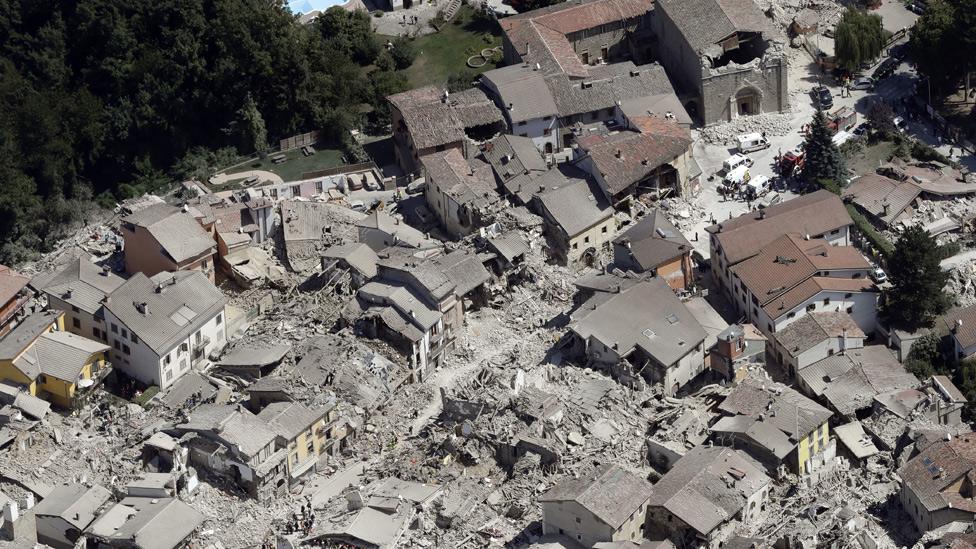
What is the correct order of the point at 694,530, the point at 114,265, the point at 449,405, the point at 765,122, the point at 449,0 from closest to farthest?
the point at 694,530 < the point at 449,405 < the point at 114,265 < the point at 765,122 < the point at 449,0

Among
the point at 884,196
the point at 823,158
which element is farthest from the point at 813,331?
the point at 823,158

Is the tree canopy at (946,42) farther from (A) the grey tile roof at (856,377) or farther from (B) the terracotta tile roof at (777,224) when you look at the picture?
(A) the grey tile roof at (856,377)

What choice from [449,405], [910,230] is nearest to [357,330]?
[449,405]

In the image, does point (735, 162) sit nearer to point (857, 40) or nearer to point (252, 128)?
point (857, 40)

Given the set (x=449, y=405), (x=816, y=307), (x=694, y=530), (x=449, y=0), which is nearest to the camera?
(x=694, y=530)

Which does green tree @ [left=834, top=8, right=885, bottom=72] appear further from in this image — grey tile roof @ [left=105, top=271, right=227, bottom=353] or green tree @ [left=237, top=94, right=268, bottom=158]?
grey tile roof @ [left=105, top=271, right=227, bottom=353]

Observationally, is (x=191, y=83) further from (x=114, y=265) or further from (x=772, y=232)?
(x=772, y=232)

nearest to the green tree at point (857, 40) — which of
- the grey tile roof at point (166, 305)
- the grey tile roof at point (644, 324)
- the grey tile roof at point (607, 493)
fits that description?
the grey tile roof at point (644, 324)
